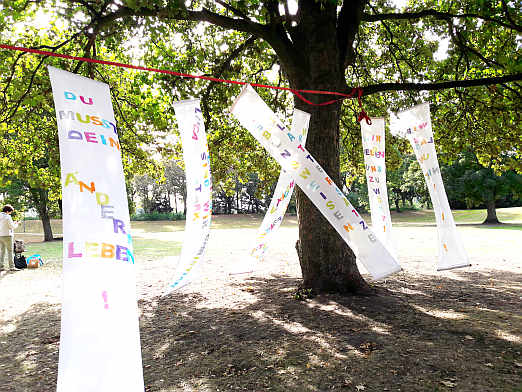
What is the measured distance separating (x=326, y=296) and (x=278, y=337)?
1.66m

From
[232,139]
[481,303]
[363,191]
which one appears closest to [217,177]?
[232,139]

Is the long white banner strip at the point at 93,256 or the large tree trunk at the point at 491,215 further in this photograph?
the large tree trunk at the point at 491,215

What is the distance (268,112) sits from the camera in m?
4.74

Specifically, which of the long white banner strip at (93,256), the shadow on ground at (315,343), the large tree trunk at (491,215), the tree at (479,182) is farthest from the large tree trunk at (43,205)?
the large tree trunk at (491,215)

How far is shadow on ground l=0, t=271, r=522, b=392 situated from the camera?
11.5ft

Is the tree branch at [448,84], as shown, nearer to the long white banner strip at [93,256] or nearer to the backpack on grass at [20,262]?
the long white banner strip at [93,256]

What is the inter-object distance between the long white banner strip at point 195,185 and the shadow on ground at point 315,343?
116 centimetres

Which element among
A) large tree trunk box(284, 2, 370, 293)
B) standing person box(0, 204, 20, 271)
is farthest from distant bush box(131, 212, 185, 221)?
large tree trunk box(284, 2, 370, 293)

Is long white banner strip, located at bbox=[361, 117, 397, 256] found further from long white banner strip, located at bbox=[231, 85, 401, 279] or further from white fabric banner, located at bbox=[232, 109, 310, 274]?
long white banner strip, located at bbox=[231, 85, 401, 279]

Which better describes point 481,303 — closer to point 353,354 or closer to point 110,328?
point 353,354

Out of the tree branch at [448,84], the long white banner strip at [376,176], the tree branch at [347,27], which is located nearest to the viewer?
the tree branch at [448,84]

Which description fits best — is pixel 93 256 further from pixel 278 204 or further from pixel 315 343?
pixel 278 204

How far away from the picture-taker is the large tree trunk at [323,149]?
6.14 metres

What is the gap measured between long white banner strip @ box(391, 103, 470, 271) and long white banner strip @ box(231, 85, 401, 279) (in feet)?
4.64
